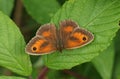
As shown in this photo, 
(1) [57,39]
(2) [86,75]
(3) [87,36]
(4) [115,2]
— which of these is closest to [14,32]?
(1) [57,39]

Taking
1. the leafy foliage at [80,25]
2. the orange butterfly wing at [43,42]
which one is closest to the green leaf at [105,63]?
the leafy foliage at [80,25]

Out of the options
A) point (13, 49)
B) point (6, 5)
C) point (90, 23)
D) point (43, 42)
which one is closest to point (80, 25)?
point (90, 23)

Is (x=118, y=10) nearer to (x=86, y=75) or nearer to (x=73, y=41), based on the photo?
(x=73, y=41)

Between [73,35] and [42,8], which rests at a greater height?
[73,35]

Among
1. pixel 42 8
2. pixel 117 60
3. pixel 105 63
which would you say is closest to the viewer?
pixel 105 63

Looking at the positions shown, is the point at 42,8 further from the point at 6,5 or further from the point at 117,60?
the point at 117,60

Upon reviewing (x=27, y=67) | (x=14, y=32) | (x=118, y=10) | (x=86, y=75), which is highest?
(x=118, y=10)

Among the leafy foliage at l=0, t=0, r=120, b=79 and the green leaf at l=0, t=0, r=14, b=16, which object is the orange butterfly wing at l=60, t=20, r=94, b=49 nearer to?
the leafy foliage at l=0, t=0, r=120, b=79
